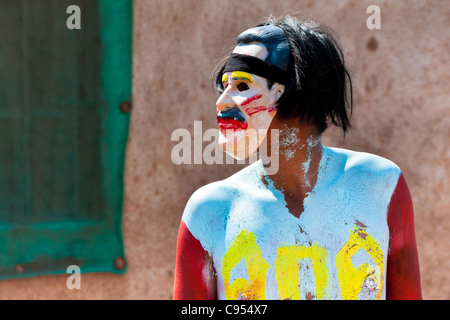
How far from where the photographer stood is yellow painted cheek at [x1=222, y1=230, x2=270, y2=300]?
1759 millimetres

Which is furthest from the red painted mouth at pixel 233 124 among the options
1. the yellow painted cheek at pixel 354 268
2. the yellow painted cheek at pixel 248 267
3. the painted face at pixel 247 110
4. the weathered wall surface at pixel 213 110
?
the weathered wall surface at pixel 213 110

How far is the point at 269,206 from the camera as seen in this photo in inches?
71.4

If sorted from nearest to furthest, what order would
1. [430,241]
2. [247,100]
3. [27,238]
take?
[247,100]
[430,241]
[27,238]

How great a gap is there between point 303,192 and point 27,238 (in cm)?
226

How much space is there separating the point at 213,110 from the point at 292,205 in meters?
1.84

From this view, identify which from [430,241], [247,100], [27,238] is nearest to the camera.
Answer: [247,100]

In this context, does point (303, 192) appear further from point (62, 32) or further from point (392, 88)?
point (62, 32)

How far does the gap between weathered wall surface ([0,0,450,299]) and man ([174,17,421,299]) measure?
1.57 meters

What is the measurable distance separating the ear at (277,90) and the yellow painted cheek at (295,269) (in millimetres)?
450

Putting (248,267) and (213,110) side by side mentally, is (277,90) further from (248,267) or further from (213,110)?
(213,110)

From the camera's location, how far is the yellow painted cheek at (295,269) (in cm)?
176

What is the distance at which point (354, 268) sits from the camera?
5.85 feet
